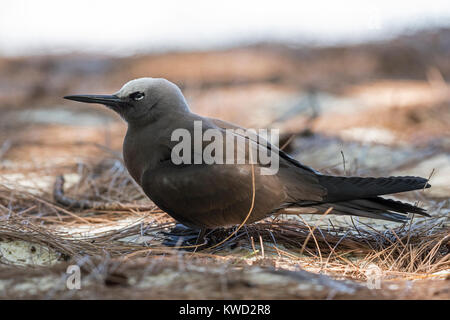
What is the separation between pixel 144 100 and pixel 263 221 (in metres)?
1.04

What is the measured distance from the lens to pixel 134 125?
2.90 m

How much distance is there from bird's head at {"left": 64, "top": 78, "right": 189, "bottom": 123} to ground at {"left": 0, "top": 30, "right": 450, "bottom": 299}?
0.68m

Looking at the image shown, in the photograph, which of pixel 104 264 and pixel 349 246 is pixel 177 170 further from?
pixel 349 246

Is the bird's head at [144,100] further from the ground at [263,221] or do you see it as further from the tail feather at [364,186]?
the tail feather at [364,186]

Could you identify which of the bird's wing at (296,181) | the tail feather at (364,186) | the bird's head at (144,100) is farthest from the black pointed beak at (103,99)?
the tail feather at (364,186)

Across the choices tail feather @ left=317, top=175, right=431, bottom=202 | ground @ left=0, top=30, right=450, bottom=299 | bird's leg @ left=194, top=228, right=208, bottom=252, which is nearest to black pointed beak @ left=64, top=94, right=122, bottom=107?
ground @ left=0, top=30, right=450, bottom=299

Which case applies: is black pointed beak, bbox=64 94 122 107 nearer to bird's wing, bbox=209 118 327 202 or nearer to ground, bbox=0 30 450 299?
bird's wing, bbox=209 118 327 202

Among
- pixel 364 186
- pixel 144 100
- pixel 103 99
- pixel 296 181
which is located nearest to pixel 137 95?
pixel 144 100

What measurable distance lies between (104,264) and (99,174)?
7.52 feet

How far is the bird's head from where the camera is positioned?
2.86 meters

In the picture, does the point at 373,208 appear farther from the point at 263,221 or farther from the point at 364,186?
the point at 263,221

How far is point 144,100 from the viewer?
2.87m

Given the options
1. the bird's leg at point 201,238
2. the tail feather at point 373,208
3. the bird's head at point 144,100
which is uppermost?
the bird's head at point 144,100

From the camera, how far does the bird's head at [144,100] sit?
9.39ft
